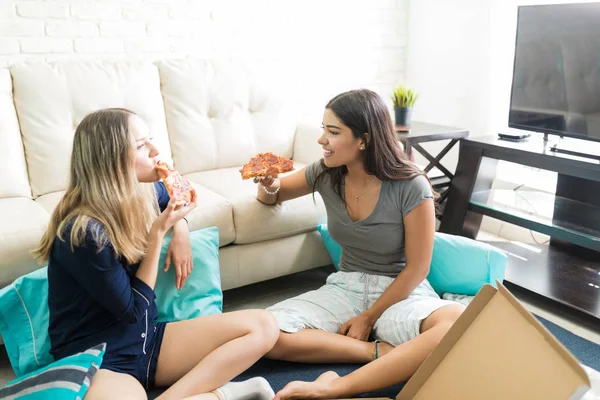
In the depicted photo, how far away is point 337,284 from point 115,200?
34.6 inches

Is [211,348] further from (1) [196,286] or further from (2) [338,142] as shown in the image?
(2) [338,142]

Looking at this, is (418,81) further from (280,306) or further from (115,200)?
(115,200)

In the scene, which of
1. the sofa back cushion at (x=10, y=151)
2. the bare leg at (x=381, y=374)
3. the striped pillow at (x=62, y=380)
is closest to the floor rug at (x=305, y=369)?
the bare leg at (x=381, y=374)

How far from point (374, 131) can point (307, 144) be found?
3.63 ft

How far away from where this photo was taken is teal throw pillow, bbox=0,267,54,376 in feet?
6.08

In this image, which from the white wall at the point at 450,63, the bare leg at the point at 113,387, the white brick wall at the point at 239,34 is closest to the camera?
the bare leg at the point at 113,387

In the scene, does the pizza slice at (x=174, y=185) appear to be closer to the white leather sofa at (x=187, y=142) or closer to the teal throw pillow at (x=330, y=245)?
the white leather sofa at (x=187, y=142)

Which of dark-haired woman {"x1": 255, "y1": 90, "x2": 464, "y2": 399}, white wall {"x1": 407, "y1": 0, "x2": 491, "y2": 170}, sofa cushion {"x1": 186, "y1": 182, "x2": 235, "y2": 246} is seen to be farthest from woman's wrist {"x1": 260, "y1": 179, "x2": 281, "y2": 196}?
white wall {"x1": 407, "y1": 0, "x2": 491, "y2": 170}

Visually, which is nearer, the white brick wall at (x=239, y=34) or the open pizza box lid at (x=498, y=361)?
the open pizza box lid at (x=498, y=361)

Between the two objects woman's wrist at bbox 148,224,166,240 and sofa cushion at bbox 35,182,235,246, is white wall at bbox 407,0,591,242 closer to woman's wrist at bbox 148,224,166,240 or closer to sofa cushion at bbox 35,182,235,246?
sofa cushion at bbox 35,182,235,246

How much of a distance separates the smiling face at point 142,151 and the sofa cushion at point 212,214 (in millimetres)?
543

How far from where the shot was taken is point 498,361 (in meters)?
1.37

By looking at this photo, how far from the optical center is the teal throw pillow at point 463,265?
225cm

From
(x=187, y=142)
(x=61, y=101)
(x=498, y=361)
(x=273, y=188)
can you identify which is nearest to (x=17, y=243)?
(x=61, y=101)
